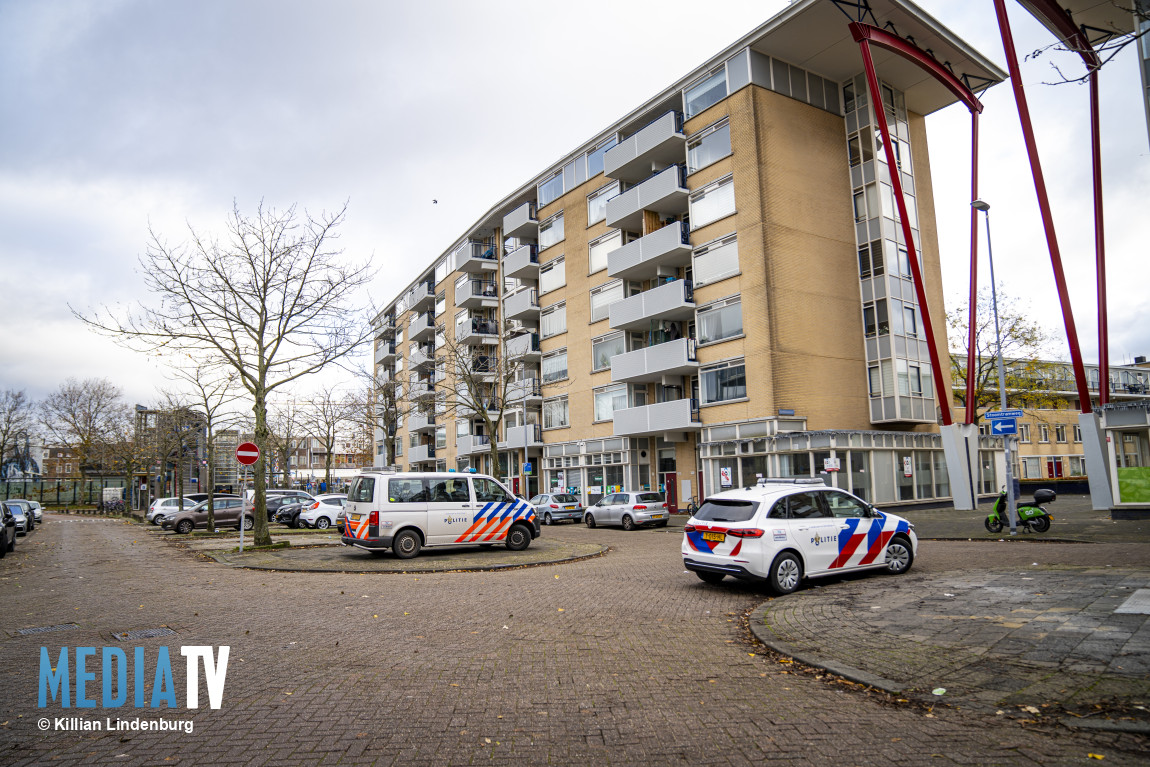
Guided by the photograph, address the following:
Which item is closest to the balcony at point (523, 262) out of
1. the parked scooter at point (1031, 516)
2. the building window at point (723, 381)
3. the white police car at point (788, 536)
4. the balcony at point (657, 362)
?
the balcony at point (657, 362)

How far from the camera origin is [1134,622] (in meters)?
6.98

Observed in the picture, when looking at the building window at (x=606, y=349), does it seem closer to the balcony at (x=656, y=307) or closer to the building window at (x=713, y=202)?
the balcony at (x=656, y=307)

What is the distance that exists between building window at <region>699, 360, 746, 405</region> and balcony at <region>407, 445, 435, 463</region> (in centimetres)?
3337

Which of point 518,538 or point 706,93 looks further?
point 706,93

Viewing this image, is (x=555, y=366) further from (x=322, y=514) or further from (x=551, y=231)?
(x=322, y=514)

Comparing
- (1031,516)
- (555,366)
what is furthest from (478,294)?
(1031,516)

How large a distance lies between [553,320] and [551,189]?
798 centimetres

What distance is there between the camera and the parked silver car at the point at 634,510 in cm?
2836

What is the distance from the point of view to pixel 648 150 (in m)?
34.8

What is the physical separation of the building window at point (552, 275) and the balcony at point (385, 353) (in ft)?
102

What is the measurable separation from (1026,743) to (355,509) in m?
13.7

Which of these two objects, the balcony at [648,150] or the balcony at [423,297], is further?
the balcony at [423,297]

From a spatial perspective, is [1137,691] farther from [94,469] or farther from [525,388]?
[94,469]

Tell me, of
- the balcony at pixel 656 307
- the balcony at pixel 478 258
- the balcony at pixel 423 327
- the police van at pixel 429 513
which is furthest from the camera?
the balcony at pixel 423 327
